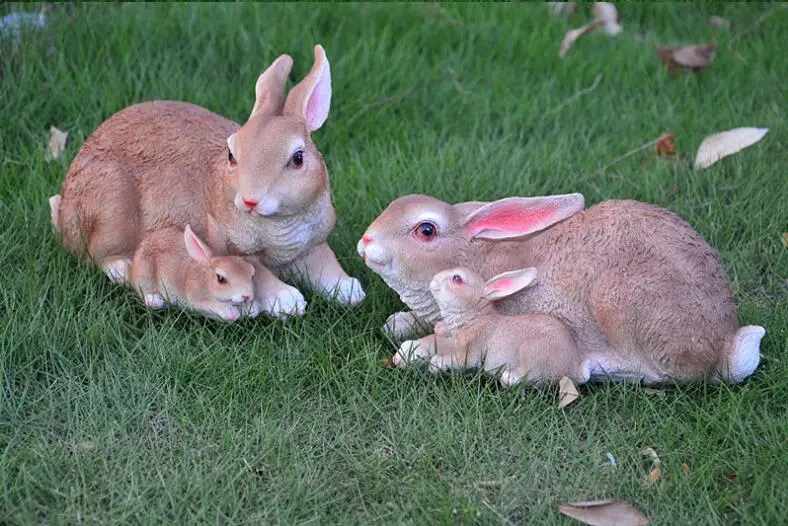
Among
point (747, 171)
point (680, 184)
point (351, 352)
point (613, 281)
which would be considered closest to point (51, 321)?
point (351, 352)

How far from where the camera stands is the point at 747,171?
17.2 ft

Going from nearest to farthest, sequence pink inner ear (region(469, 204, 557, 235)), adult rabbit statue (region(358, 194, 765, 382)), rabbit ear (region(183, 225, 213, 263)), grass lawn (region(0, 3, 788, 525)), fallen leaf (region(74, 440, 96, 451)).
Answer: grass lawn (region(0, 3, 788, 525)), fallen leaf (region(74, 440, 96, 451)), adult rabbit statue (region(358, 194, 765, 382)), pink inner ear (region(469, 204, 557, 235)), rabbit ear (region(183, 225, 213, 263))

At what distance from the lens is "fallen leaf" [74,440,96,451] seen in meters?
3.62

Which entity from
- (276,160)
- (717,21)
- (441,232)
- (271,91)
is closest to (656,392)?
(441,232)

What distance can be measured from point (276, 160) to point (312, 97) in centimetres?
45

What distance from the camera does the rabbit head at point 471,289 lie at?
383cm

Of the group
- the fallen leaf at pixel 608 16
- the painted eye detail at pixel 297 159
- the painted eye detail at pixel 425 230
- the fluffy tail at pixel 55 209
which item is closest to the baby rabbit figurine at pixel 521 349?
the painted eye detail at pixel 425 230

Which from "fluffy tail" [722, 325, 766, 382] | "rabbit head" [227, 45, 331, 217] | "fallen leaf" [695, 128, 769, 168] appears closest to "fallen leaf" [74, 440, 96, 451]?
"rabbit head" [227, 45, 331, 217]

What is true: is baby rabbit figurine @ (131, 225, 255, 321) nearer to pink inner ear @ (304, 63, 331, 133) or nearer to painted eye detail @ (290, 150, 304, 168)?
painted eye detail @ (290, 150, 304, 168)

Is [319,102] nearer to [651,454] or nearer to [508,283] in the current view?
[508,283]

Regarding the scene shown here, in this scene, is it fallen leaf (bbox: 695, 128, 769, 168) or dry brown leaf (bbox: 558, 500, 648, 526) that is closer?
dry brown leaf (bbox: 558, 500, 648, 526)

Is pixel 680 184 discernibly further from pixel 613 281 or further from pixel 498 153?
pixel 613 281

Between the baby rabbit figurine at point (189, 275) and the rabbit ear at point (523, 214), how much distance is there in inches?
33.3

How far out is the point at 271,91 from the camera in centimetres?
411
